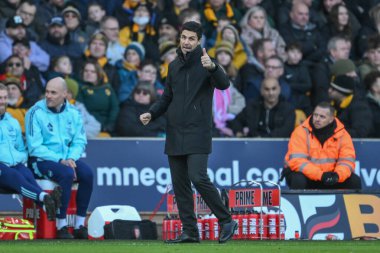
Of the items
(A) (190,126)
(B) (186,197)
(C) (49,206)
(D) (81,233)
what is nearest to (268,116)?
(D) (81,233)

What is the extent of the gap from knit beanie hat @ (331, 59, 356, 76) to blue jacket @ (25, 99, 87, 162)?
5626mm

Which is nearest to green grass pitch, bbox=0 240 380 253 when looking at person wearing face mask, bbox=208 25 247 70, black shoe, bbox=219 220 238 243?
black shoe, bbox=219 220 238 243

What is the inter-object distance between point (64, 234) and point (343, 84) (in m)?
5.63

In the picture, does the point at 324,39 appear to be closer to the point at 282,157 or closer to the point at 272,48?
the point at 272,48

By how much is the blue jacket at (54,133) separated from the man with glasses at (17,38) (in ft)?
9.70

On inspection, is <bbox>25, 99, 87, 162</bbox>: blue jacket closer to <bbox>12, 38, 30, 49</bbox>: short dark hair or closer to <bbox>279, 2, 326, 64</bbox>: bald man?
<bbox>12, 38, 30, 49</bbox>: short dark hair

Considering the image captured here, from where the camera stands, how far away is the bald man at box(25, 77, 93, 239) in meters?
16.5

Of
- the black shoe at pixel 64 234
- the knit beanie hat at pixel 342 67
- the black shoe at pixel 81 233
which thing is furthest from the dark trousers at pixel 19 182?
the knit beanie hat at pixel 342 67

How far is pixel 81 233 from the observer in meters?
16.6

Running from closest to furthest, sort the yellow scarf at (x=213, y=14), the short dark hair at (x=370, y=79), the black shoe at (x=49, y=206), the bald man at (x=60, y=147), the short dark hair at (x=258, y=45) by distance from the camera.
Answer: the black shoe at (x=49, y=206)
the bald man at (x=60, y=147)
the short dark hair at (x=370, y=79)
the short dark hair at (x=258, y=45)
the yellow scarf at (x=213, y=14)

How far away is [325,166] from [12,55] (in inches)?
203

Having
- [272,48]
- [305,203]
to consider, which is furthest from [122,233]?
[272,48]

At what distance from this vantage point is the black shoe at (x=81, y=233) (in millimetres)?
16547

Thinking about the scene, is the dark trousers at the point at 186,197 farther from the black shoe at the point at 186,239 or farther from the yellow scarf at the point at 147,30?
the yellow scarf at the point at 147,30
